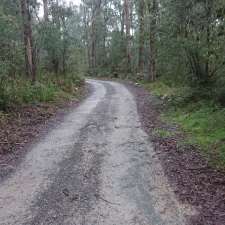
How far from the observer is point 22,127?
11750mm

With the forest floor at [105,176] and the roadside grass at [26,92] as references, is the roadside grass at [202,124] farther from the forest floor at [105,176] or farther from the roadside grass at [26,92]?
the roadside grass at [26,92]

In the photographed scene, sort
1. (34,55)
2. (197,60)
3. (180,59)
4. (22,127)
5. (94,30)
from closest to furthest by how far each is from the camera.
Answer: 1. (22,127)
2. (197,60)
3. (180,59)
4. (34,55)
5. (94,30)

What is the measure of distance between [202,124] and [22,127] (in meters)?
5.96

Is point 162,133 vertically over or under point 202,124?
under

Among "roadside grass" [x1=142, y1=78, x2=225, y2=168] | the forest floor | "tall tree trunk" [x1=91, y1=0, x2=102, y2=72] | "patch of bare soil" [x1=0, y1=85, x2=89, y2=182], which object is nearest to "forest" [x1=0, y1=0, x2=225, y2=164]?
"roadside grass" [x1=142, y1=78, x2=225, y2=168]

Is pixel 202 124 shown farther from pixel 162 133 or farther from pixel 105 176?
pixel 105 176

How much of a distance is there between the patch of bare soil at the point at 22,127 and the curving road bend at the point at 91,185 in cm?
31

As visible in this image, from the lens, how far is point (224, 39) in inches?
498

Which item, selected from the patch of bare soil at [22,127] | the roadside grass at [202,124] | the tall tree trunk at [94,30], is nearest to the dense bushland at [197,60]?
the roadside grass at [202,124]

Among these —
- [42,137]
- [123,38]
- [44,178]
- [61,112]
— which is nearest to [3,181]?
[44,178]

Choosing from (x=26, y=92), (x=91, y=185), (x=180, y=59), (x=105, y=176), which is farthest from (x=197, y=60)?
(x=91, y=185)

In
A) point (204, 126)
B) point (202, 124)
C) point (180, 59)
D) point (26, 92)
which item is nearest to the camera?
point (204, 126)

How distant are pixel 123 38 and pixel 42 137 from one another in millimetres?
37176

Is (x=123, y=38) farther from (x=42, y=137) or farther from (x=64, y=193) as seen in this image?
(x=64, y=193)
